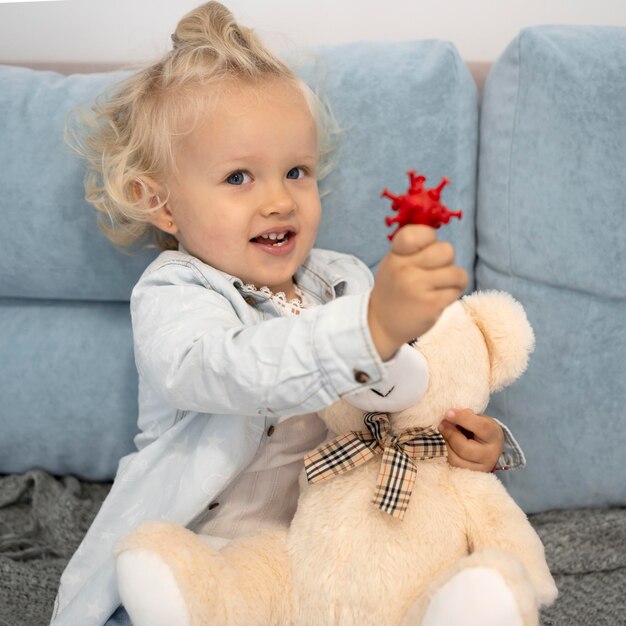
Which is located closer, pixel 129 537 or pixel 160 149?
pixel 129 537

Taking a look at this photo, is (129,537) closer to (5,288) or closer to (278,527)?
(278,527)

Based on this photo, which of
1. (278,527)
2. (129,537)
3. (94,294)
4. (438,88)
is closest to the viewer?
(129,537)

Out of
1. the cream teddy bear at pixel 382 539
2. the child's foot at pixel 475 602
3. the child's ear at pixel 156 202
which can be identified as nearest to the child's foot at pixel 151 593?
the cream teddy bear at pixel 382 539

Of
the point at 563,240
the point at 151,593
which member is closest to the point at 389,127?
the point at 563,240

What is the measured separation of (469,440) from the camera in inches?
36.2

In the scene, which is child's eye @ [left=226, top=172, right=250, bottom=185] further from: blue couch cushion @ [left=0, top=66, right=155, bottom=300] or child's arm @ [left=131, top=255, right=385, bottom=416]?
blue couch cushion @ [left=0, top=66, right=155, bottom=300]

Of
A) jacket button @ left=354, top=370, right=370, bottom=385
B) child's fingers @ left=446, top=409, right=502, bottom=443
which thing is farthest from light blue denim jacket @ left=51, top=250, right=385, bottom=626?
child's fingers @ left=446, top=409, right=502, bottom=443

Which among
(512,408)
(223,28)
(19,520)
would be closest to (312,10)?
(223,28)

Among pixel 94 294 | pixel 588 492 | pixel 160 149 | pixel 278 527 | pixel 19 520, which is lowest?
pixel 19 520

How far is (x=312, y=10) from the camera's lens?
1.38 m

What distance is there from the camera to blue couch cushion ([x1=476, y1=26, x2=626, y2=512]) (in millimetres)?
1149

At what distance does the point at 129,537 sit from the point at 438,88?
31.6 inches

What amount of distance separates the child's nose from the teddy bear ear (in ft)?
0.91

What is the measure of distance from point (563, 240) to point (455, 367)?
408mm
